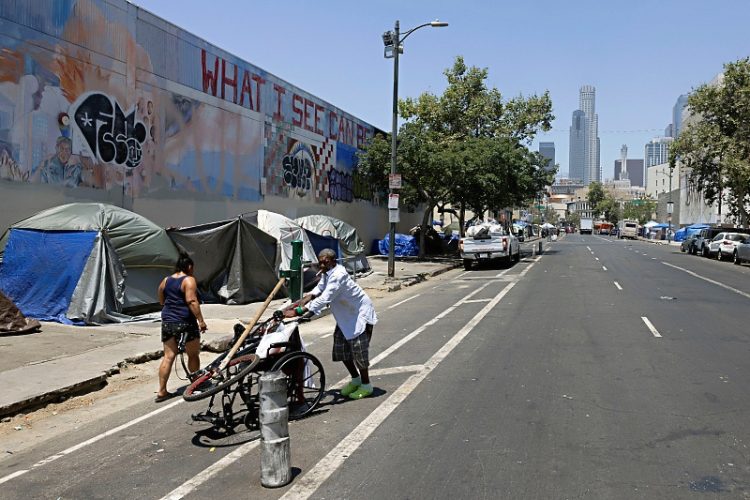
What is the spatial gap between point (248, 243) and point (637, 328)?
9.25m

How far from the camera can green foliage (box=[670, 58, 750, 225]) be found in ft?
126

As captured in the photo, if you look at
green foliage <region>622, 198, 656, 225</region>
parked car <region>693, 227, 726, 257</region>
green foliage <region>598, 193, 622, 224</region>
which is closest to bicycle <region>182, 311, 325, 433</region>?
parked car <region>693, 227, 726, 257</region>

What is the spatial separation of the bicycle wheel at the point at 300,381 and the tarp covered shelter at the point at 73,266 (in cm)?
709

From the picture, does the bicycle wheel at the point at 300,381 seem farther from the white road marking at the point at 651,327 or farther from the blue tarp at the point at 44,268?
the blue tarp at the point at 44,268

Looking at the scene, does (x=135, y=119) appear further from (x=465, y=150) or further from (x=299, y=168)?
(x=465, y=150)

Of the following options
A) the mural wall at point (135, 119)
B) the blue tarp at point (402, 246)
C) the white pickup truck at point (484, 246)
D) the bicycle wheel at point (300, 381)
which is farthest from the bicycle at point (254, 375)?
the blue tarp at point (402, 246)

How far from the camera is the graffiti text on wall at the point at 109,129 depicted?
16078 millimetres

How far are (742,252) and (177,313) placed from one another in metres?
34.0

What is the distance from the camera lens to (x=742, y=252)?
1356 inches

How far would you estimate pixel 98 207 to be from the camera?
14.0 metres

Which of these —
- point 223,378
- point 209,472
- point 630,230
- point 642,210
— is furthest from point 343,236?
point 642,210

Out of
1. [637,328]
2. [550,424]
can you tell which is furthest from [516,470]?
[637,328]

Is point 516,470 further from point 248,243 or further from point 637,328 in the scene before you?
point 248,243

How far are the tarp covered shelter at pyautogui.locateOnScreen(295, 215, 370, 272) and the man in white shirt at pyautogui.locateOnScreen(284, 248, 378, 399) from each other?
16774 mm
